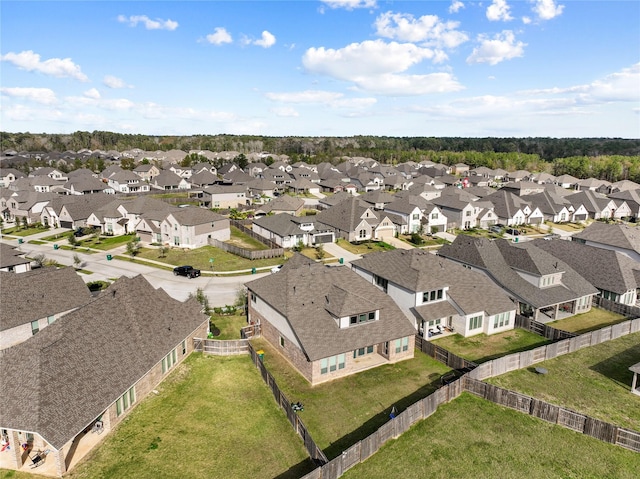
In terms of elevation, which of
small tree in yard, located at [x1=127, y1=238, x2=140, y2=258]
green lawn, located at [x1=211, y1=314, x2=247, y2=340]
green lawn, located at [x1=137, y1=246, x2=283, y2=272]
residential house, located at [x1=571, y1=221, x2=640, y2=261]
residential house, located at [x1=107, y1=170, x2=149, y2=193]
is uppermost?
residential house, located at [x1=107, y1=170, x2=149, y2=193]

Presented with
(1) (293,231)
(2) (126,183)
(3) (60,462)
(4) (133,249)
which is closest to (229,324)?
A: (3) (60,462)

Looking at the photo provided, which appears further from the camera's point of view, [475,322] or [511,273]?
[511,273]

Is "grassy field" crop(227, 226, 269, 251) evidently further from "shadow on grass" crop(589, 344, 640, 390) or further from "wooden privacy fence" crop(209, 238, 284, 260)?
"shadow on grass" crop(589, 344, 640, 390)

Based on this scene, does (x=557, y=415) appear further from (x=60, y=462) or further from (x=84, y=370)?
(x=84, y=370)

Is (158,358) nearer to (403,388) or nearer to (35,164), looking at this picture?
(403,388)

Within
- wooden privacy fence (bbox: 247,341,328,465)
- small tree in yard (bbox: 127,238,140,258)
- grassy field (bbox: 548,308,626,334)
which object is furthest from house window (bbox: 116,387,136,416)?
small tree in yard (bbox: 127,238,140,258)

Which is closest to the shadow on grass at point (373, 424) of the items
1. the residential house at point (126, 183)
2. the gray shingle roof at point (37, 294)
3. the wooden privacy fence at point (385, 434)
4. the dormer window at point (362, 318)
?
the wooden privacy fence at point (385, 434)
